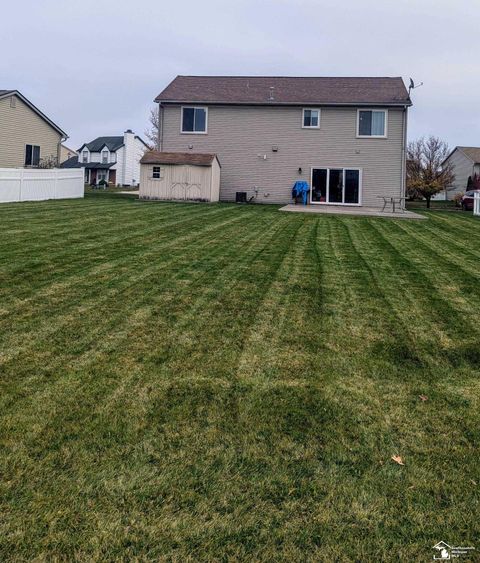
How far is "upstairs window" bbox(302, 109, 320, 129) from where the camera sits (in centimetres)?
2502

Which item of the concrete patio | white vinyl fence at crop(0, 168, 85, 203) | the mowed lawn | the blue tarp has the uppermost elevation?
the blue tarp

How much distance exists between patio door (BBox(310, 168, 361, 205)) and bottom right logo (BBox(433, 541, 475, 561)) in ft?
77.3

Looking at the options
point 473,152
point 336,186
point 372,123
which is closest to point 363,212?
point 336,186

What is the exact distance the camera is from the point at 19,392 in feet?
11.2

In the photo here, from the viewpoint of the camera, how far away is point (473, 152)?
50.5m

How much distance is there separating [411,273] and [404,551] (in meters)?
6.06

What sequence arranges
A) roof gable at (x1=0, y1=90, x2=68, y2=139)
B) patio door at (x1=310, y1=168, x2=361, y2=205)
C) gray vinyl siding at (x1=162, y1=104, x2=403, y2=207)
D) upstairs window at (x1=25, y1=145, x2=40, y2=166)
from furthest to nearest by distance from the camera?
upstairs window at (x1=25, y1=145, x2=40, y2=166)
roof gable at (x1=0, y1=90, x2=68, y2=139)
patio door at (x1=310, y1=168, x2=361, y2=205)
gray vinyl siding at (x1=162, y1=104, x2=403, y2=207)

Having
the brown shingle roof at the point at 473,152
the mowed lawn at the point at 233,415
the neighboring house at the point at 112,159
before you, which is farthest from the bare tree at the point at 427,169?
the neighboring house at the point at 112,159

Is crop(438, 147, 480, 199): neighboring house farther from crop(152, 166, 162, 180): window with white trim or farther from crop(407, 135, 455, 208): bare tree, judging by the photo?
crop(152, 166, 162, 180): window with white trim

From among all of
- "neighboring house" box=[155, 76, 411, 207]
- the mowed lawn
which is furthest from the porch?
the mowed lawn

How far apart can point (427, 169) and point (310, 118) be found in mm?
14599

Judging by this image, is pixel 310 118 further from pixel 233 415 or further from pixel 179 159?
pixel 233 415

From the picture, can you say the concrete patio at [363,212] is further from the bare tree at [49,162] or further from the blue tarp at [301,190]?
the bare tree at [49,162]

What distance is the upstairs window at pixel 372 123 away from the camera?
24.3 metres
